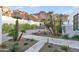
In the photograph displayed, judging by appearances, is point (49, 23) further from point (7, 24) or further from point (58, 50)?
point (7, 24)

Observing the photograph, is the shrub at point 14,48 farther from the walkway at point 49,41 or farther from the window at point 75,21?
the window at point 75,21

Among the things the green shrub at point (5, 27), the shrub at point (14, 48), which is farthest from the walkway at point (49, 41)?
the green shrub at point (5, 27)

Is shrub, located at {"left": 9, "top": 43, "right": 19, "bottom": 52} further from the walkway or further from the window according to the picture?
the window

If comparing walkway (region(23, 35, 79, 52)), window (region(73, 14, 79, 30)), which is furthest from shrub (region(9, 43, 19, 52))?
window (region(73, 14, 79, 30))

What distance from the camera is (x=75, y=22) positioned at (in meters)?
2.75

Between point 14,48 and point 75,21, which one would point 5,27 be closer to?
point 14,48

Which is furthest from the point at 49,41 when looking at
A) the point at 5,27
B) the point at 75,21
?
the point at 5,27

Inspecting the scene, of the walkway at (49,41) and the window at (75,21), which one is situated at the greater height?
the window at (75,21)

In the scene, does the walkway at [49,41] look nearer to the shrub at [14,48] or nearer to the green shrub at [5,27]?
the shrub at [14,48]

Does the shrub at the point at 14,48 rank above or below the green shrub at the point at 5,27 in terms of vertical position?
below

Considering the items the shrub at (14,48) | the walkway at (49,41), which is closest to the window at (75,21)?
the walkway at (49,41)

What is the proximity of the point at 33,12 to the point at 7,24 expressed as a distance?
37 cm

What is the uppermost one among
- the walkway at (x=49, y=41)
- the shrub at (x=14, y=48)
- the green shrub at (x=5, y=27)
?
the green shrub at (x=5, y=27)
